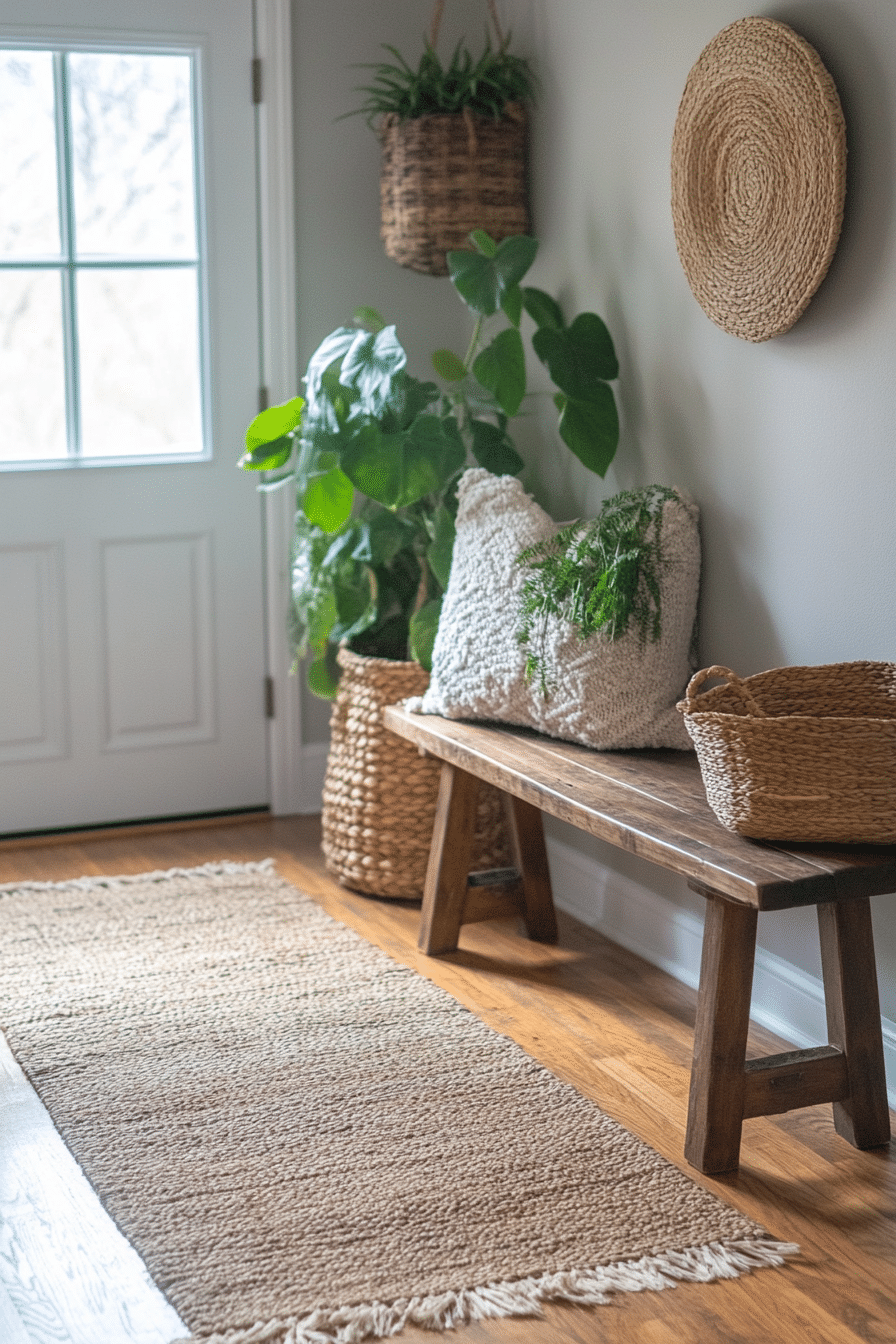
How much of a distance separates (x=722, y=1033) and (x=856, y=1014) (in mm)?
213

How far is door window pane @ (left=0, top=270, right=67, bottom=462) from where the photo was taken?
126 inches

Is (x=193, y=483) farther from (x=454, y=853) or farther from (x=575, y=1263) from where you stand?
(x=575, y=1263)

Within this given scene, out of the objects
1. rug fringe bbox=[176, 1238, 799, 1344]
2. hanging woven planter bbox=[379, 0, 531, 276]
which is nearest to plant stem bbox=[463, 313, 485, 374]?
hanging woven planter bbox=[379, 0, 531, 276]

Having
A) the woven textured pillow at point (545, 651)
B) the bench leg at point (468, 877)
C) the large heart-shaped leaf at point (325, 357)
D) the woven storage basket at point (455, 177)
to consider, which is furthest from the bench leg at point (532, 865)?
the woven storage basket at point (455, 177)

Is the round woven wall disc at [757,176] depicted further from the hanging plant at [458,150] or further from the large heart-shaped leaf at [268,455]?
the large heart-shaped leaf at [268,455]

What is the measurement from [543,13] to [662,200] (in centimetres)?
65

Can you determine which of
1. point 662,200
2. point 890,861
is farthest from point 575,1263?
point 662,200

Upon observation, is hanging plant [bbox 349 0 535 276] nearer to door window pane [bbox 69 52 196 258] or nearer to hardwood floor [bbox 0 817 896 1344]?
door window pane [bbox 69 52 196 258]

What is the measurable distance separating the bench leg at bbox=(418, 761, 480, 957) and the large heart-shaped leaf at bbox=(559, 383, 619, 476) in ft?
2.03

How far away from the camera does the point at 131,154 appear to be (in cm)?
324

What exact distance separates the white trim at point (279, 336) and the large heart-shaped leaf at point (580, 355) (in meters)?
0.87

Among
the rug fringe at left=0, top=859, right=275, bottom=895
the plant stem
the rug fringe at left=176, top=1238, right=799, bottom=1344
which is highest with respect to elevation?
the plant stem

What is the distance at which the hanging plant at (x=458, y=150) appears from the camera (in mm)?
2939

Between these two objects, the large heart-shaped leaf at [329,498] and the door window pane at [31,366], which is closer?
the large heart-shaped leaf at [329,498]
